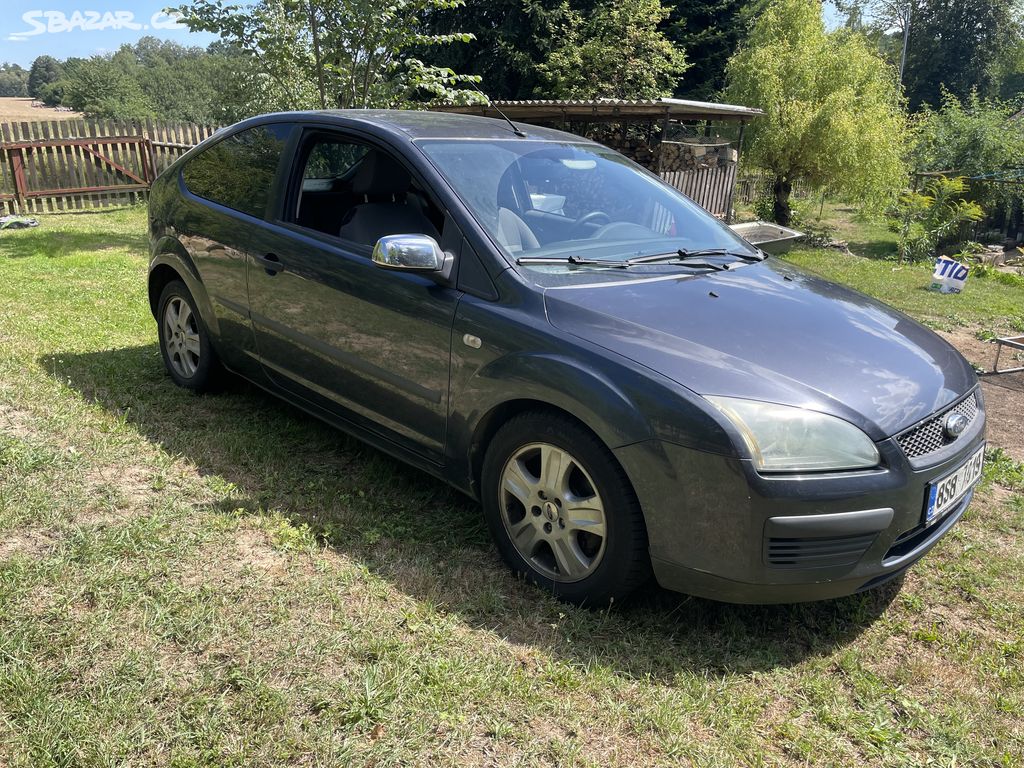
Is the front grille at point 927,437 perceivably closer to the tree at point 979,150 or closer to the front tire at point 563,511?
the front tire at point 563,511

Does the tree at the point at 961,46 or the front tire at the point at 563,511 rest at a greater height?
the tree at the point at 961,46

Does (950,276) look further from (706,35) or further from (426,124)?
(706,35)

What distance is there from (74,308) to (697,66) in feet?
83.8

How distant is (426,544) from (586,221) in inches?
61.2

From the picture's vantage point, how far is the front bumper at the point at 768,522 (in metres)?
2.47

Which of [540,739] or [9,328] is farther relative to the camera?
[9,328]

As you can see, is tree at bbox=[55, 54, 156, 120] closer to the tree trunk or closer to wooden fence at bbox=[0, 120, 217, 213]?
wooden fence at bbox=[0, 120, 217, 213]

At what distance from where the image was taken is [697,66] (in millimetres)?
28094

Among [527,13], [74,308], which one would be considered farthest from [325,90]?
[527,13]

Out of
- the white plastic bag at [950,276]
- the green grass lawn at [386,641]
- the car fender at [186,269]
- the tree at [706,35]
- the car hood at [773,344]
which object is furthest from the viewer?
the tree at [706,35]

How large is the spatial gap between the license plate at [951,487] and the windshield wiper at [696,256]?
1223 millimetres

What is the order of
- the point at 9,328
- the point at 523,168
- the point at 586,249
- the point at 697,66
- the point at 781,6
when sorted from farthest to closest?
the point at 697,66 < the point at 781,6 < the point at 9,328 < the point at 523,168 < the point at 586,249

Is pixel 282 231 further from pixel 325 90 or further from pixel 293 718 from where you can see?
pixel 325 90

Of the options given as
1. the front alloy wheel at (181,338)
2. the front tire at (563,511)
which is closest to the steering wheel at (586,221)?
the front tire at (563,511)
